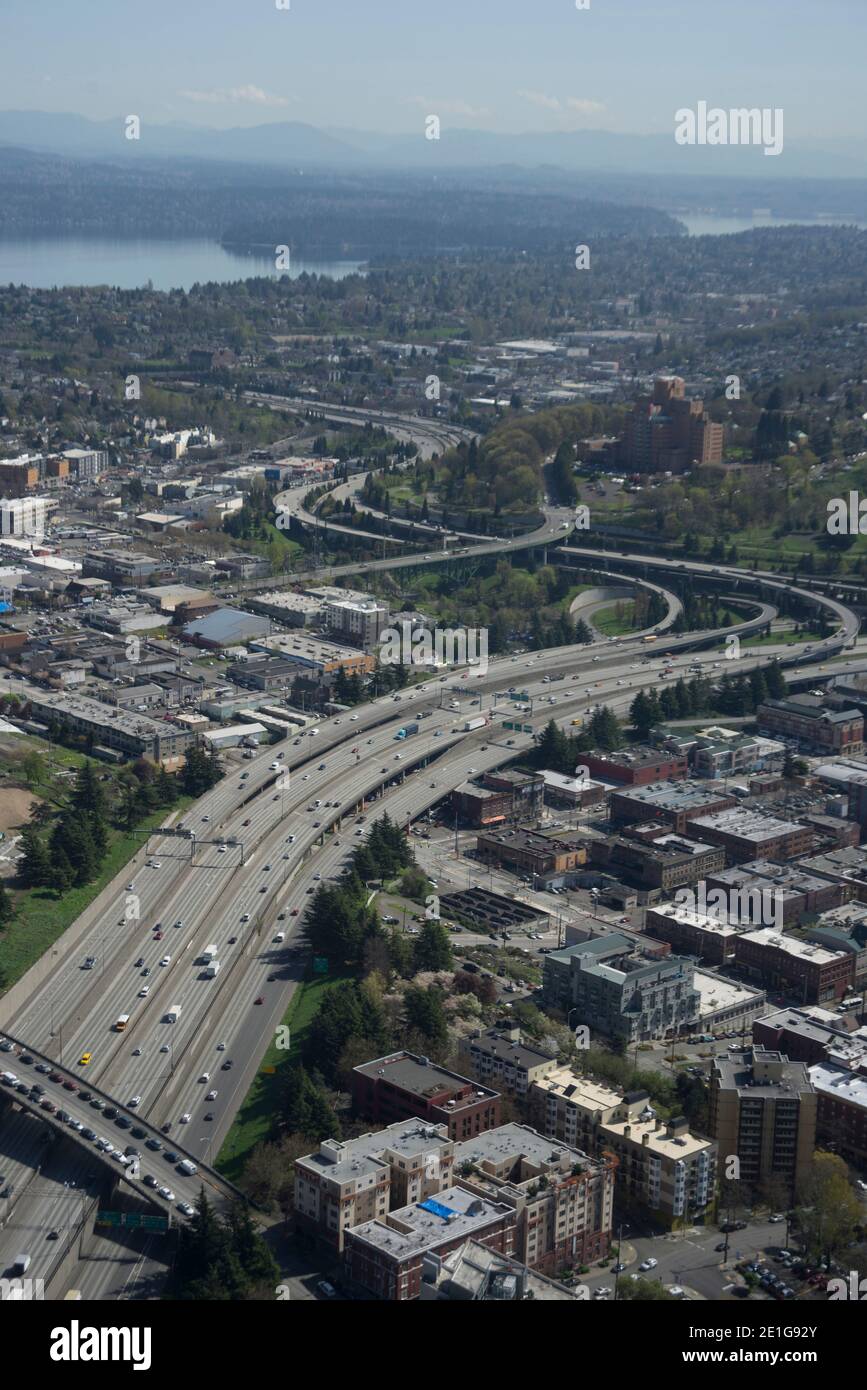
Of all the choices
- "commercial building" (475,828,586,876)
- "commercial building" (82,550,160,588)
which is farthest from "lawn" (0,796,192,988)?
"commercial building" (82,550,160,588)

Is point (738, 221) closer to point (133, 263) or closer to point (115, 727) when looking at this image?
point (133, 263)

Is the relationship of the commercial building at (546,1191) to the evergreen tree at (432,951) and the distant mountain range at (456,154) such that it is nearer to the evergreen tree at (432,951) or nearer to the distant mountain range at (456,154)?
the evergreen tree at (432,951)

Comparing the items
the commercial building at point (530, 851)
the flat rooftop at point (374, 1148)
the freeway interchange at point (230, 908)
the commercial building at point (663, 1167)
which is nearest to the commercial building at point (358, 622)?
the freeway interchange at point (230, 908)

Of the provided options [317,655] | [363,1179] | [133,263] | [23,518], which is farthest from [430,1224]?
[133,263]

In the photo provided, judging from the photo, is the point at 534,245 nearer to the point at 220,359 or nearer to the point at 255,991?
the point at 220,359

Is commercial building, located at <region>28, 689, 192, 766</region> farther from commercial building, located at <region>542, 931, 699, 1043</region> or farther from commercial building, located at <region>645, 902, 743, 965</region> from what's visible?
commercial building, located at <region>542, 931, 699, 1043</region>

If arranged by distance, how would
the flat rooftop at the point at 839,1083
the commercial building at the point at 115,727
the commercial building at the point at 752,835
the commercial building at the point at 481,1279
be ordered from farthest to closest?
the commercial building at the point at 115,727 → the commercial building at the point at 752,835 → the flat rooftop at the point at 839,1083 → the commercial building at the point at 481,1279
